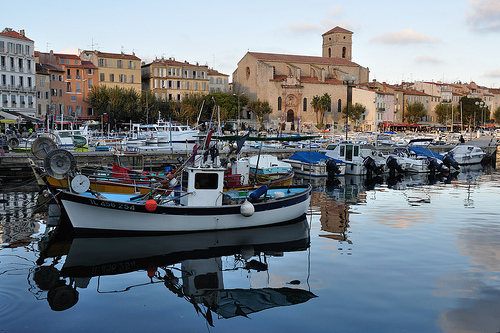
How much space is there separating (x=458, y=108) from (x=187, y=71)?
72831 mm

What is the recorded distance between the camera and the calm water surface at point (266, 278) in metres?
9.46

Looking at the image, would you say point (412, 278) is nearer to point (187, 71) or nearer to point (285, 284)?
point (285, 284)

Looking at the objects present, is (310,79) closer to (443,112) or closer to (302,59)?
(302,59)

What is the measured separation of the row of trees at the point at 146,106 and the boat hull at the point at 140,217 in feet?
140

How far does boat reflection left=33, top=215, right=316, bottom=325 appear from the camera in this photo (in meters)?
10.7

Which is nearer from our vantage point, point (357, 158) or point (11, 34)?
point (357, 158)

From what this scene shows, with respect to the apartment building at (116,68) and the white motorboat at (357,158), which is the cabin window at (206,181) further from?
the apartment building at (116,68)

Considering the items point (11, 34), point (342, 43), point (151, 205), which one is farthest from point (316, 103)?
point (151, 205)

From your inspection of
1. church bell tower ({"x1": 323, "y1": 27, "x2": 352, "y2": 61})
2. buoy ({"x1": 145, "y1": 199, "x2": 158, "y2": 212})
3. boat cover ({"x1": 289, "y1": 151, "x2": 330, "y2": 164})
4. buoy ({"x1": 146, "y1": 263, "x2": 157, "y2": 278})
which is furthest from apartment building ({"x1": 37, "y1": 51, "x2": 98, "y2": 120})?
buoy ({"x1": 146, "y1": 263, "x2": 157, "y2": 278})

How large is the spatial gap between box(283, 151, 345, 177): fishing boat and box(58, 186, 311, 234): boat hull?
18.7 metres

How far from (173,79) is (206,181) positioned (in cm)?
7088

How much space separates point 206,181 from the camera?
631 inches

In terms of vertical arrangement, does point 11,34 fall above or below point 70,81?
above

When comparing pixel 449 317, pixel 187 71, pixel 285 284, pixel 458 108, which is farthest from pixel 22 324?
pixel 458 108
